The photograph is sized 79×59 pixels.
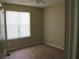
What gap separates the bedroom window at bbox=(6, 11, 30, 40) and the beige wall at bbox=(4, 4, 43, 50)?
0.83 ft

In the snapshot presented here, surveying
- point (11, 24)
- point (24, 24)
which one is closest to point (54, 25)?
point (24, 24)

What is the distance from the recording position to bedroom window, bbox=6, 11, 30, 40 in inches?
172

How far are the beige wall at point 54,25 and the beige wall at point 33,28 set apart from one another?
41cm

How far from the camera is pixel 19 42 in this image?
474 centimetres

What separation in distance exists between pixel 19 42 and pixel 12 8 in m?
1.94

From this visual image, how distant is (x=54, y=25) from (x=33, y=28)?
1.38 metres

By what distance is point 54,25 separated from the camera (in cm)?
491

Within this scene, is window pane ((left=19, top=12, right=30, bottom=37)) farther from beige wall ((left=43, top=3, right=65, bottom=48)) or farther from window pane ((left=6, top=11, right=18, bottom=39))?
beige wall ((left=43, top=3, right=65, bottom=48))

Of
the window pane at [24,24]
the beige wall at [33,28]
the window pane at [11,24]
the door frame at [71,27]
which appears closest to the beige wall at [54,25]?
the beige wall at [33,28]

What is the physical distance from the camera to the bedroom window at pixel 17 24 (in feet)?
14.3

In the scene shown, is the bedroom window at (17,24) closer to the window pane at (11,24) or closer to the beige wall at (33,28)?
the window pane at (11,24)

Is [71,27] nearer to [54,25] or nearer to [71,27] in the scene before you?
[71,27]

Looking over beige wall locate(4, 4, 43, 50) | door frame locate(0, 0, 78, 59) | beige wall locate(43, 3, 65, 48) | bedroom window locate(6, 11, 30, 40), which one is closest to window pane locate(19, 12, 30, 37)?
bedroom window locate(6, 11, 30, 40)

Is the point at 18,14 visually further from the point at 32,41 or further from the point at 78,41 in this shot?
the point at 78,41
